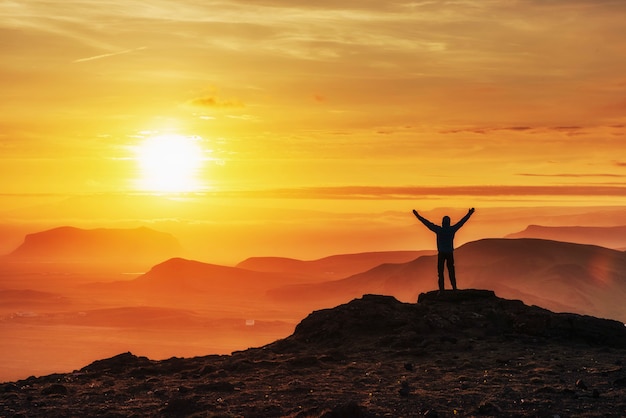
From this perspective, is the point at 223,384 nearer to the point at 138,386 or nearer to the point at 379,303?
the point at 138,386

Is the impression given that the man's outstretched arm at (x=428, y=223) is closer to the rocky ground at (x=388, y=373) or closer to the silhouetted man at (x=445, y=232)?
the silhouetted man at (x=445, y=232)

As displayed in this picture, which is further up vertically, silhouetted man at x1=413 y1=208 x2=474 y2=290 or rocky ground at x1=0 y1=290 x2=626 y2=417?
silhouetted man at x1=413 y1=208 x2=474 y2=290

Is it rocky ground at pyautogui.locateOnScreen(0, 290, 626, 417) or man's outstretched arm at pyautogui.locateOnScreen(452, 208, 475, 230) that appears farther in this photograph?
man's outstretched arm at pyautogui.locateOnScreen(452, 208, 475, 230)

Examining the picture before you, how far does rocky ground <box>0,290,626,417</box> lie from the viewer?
2094 centimetres

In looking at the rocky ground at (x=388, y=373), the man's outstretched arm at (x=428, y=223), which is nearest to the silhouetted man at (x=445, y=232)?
the man's outstretched arm at (x=428, y=223)

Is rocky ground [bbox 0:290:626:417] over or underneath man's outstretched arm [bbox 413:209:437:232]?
underneath

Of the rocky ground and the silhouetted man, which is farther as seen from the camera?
the silhouetted man

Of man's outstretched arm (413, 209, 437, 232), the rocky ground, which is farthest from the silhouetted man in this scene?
the rocky ground

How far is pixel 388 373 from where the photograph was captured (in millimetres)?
24688

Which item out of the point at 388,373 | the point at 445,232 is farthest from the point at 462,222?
the point at 388,373

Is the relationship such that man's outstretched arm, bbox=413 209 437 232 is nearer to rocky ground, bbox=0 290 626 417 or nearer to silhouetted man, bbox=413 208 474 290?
silhouetted man, bbox=413 208 474 290

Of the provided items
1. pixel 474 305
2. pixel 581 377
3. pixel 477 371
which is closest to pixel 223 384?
pixel 477 371

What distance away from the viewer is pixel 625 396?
20.8 metres

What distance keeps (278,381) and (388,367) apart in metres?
3.64
